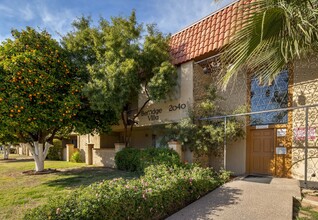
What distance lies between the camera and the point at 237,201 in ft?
18.5

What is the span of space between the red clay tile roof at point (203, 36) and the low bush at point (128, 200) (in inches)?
215

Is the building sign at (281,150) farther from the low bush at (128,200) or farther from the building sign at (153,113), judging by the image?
the building sign at (153,113)

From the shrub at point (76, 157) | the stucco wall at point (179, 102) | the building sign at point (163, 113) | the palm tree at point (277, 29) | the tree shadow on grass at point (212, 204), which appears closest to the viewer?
the palm tree at point (277, 29)

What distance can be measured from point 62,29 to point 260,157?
39.7 ft

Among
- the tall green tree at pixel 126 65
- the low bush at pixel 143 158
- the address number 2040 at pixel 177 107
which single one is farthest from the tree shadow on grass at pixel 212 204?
the tall green tree at pixel 126 65

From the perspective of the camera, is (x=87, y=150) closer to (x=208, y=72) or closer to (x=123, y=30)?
(x=123, y=30)

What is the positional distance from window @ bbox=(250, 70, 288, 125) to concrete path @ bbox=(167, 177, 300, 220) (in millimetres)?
2647

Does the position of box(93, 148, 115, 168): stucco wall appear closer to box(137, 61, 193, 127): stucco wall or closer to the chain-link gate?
box(137, 61, 193, 127): stucco wall

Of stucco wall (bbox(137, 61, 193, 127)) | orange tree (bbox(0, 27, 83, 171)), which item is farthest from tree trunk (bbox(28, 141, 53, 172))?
stucco wall (bbox(137, 61, 193, 127))

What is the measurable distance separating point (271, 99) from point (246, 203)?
4974 mm

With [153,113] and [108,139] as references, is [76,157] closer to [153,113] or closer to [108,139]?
[108,139]

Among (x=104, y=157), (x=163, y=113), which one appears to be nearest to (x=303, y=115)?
(x=163, y=113)

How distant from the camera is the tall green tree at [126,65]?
9508mm

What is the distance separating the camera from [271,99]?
28.7 feet
